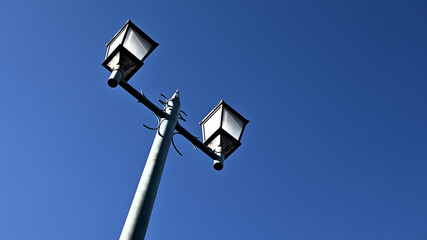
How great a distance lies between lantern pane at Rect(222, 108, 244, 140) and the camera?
4.52 metres

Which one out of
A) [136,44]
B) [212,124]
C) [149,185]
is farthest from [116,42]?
[149,185]

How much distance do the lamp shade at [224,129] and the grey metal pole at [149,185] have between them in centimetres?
66

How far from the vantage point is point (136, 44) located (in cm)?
428

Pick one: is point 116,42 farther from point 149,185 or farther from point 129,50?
point 149,185

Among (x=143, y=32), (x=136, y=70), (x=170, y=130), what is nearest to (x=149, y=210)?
(x=170, y=130)

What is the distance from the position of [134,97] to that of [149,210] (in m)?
1.55

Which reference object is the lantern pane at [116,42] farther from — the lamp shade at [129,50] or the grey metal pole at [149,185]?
the grey metal pole at [149,185]

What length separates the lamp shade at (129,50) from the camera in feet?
13.5

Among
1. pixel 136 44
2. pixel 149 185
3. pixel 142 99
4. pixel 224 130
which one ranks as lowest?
pixel 149 185

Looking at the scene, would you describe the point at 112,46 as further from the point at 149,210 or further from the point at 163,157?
the point at 149,210

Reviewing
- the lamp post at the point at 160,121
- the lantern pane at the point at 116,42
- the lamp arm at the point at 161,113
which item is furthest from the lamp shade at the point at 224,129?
the lantern pane at the point at 116,42

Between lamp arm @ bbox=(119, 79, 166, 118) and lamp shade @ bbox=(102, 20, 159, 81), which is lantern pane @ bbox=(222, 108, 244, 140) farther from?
lamp shade @ bbox=(102, 20, 159, 81)

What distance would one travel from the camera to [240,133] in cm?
468

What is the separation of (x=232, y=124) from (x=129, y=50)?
1505 mm
